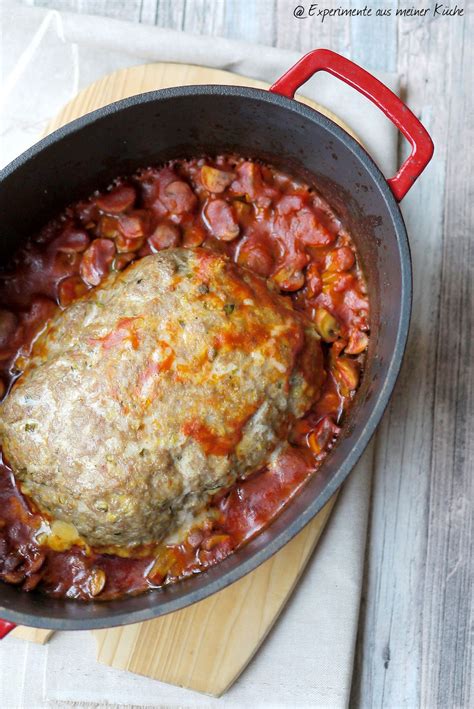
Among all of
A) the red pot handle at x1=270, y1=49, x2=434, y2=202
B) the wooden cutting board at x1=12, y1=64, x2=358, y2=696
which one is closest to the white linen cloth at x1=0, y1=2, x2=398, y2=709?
the wooden cutting board at x1=12, y1=64, x2=358, y2=696

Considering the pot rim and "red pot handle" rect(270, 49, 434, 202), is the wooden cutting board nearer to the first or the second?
the pot rim

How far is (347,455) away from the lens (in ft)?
6.35

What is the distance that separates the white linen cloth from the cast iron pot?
1.37 feet

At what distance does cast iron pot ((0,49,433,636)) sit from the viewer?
1.93 metres

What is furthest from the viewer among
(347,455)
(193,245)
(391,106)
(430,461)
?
(430,461)

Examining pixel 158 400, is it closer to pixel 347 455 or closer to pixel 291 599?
pixel 347 455

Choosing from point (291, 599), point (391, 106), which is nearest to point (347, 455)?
point (291, 599)

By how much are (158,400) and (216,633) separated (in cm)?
92

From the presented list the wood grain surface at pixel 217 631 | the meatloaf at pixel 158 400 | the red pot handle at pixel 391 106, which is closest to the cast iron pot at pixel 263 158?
the red pot handle at pixel 391 106

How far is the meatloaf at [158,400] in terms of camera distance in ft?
6.56

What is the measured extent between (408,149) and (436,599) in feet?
5.43

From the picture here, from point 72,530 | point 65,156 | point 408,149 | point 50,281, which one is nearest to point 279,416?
point 72,530

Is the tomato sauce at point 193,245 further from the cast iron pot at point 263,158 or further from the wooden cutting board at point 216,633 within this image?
the wooden cutting board at point 216,633

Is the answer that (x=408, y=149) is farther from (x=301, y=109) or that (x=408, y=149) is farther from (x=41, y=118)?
(x=41, y=118)
